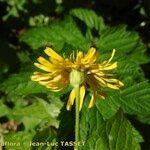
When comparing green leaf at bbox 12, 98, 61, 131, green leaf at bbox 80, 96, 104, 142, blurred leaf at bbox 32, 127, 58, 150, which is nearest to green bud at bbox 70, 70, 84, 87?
blurred leaf at bbox 32, 127, 58, 150

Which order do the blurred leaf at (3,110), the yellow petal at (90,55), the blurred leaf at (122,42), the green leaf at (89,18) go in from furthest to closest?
the green leaf at (89,18) → the blurred leaf at (3,110) → the blurred leaf at (122,42) → the yellow petal at (90,55)

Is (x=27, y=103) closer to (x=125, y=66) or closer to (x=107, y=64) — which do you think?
(x=125, y=66)

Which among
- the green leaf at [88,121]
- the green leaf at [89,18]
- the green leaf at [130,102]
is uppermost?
the green leaf at [89,18]

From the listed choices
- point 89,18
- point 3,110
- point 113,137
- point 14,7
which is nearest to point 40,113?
point 3,110

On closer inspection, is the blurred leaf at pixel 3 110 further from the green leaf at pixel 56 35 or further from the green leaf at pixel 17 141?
the green leaf at pixel 17 141

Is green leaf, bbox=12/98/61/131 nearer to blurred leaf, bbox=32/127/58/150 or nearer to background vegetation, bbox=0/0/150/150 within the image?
background vegetation, bbox=0/0/150/150

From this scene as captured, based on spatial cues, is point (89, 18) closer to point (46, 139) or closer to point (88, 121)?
point (88, 121)

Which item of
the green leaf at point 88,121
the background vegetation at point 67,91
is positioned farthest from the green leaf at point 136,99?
the green leaf at point 88,121
